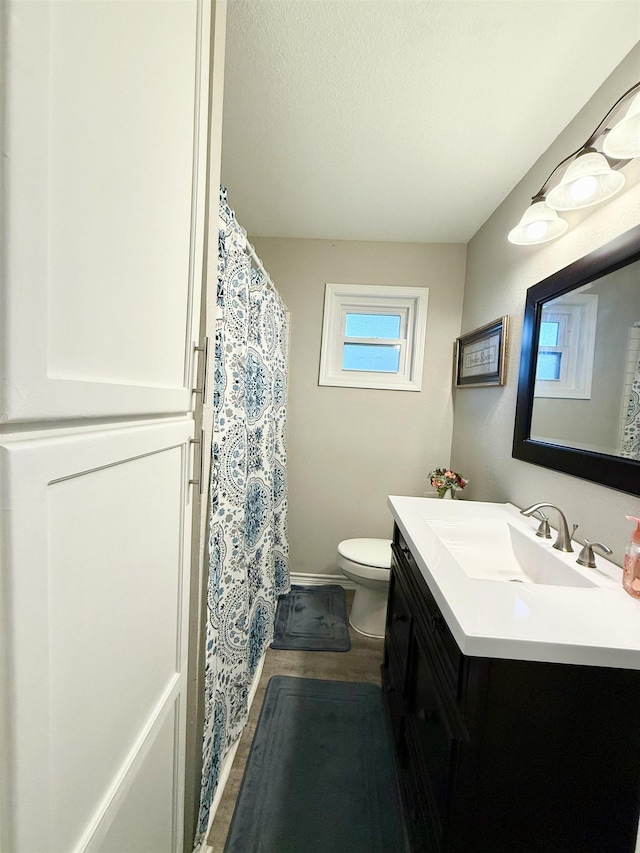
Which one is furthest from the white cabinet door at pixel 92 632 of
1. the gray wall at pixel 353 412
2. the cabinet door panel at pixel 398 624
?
the gray wall at pixel 353 412

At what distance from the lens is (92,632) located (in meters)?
0.48

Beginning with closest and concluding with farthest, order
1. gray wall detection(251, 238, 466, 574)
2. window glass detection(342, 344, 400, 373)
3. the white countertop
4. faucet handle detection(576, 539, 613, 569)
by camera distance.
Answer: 1. the white countertop
2. faucet handle detection(576, 539, 613, 569)
3. gray wall detection(251, 238, 466, 574)
4. window glass detection(342, 344, 400, 373)

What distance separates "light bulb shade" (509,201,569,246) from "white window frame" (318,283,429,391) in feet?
3.33

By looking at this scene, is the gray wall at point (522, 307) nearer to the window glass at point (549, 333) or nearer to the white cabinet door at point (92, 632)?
the window glass at point (549, 333)

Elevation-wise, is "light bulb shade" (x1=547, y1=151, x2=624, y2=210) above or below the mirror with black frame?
above

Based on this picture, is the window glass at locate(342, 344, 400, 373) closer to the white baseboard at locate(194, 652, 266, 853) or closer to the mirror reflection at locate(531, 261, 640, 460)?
the mirror reflection at locate(531, 261, 640, 460)

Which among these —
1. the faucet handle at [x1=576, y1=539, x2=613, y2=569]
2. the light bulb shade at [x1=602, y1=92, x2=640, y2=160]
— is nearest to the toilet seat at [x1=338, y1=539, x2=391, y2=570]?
the faucet handle at [x1=576, y1=539, x2=613, y2=569]

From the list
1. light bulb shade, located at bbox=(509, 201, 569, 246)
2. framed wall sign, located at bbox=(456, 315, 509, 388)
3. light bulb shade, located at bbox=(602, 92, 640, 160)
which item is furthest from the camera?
framed wall sign, located at bbox=(456, 315, 509, 388)

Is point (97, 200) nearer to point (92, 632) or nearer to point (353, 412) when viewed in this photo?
point (92, 632)

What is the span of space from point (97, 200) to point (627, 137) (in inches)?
48.5

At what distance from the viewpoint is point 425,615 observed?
1.04 metres

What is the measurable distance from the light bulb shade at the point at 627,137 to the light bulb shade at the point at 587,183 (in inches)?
3.5

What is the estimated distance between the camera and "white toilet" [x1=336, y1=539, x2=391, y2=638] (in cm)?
189

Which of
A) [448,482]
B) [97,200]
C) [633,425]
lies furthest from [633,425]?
[97,200]
